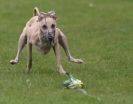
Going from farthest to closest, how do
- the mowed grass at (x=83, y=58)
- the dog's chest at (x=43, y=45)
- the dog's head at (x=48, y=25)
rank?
the dog's chest at (x=43, y=45) < the dog's head at (x=48, y=25) < the mowed grass at (x=83, y=58)

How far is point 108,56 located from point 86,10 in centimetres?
1385

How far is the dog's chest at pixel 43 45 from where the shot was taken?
44.5 feet

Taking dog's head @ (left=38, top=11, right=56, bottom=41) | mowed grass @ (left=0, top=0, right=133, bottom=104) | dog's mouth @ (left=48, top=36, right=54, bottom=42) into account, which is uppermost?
dog's head @ (left=38, top=11, right=56, bottom=41)

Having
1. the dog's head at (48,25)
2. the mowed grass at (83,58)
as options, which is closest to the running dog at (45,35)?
the dog's head at (48,25)

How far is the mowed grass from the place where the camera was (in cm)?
1152

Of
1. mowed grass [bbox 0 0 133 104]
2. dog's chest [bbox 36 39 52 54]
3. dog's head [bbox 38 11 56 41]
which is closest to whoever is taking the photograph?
mowed grass [bbox 0 0 133 104]

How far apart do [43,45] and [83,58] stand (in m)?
3.50

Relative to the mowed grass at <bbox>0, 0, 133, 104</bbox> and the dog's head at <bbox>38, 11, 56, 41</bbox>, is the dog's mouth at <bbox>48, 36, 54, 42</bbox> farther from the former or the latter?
the mowed grass at <bbox>0, 0, 133, 104</bbox>

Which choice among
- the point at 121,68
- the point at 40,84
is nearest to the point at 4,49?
the point at 121,68

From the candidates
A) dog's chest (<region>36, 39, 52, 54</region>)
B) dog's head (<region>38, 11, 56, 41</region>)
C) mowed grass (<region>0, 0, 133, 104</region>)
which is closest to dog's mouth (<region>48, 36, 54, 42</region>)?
dog's head (<region>38, 11, 56, 41</region>)

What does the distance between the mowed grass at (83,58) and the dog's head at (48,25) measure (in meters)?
0.82

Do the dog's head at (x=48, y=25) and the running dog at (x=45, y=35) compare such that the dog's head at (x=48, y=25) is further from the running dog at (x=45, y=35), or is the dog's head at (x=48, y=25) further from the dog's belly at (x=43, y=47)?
the dog's belly at (x=43, y=47)

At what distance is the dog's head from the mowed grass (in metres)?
0.82

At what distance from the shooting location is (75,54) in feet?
58.7
